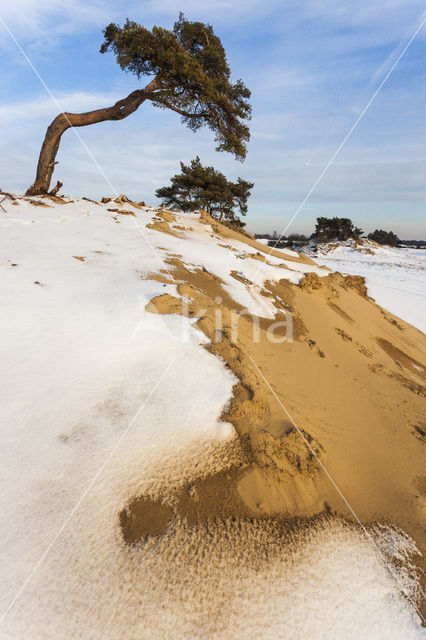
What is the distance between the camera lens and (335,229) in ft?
107

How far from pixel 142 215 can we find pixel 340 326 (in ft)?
22.5

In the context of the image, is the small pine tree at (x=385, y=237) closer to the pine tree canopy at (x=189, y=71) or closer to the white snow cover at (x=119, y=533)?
the pine tree canopy at (x=189, y=71)

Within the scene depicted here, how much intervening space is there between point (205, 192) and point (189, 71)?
1076 cm

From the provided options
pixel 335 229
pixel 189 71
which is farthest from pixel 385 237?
pixel 189 71

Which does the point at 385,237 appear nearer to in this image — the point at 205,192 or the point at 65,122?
the point at 205,192

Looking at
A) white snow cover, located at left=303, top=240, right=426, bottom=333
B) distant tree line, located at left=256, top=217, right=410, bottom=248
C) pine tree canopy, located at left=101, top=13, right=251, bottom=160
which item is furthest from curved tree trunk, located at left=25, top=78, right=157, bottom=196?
distant tree line, located at left=256, top=217, right=410, bottom=248

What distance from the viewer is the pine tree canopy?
8.70 meters

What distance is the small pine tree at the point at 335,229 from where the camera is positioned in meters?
31.6

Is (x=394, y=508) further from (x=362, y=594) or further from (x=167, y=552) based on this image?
(x=167, y=552)

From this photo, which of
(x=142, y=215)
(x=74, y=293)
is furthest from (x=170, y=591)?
(x=142, y=215)

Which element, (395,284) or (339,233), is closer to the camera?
(395,284)

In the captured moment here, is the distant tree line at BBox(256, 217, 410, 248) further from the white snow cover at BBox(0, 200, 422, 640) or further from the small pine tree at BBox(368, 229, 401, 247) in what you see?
the white snow cover at BBox(0, 200, 422, 640)

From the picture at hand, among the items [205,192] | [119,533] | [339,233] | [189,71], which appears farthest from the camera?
[339,233]

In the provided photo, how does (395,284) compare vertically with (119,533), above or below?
below
